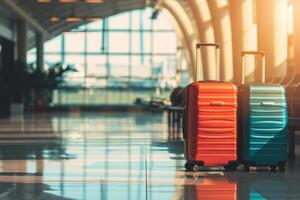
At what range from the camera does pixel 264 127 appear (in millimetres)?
9180

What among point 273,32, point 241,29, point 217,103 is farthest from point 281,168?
point 241,29

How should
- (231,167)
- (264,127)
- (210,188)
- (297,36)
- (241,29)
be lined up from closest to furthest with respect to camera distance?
(210,188) → (231,167) → (264,127) → (297,36) → (241,29)

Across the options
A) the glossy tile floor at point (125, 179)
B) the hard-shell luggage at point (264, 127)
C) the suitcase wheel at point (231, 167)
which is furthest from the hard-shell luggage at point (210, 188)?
the hard-shell luggage at point (264, 127)

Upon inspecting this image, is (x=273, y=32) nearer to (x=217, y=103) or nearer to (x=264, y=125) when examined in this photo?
(x=264, y=125)

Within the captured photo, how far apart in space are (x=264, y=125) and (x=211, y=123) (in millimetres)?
801

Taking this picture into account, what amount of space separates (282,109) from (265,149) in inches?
24.0

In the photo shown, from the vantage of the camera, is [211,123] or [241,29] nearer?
[211,123]

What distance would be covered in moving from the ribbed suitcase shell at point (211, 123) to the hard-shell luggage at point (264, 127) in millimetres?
245

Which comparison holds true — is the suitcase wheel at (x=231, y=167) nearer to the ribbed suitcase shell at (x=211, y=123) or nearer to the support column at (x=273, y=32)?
the ribbed suitcase shell at (x=211, y=123)

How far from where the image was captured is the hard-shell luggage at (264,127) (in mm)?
9102

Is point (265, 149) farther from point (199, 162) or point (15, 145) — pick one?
point (15, 145)

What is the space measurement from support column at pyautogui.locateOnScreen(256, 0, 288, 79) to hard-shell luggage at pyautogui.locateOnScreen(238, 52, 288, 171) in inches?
355

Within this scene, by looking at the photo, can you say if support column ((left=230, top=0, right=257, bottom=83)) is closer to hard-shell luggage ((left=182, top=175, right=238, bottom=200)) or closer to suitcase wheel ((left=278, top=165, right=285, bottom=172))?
suitcase wheel ((left=278, top=165, right=285, bottom=172))

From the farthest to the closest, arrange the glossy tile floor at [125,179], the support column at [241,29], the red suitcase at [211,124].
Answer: the support column at [241,29] < the red suitcase at [211,124] < the glossy tile floor at [125,179]
